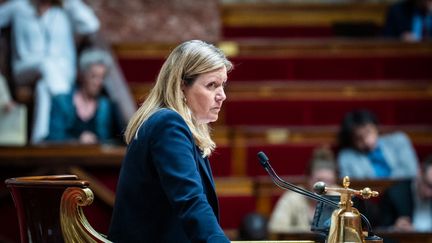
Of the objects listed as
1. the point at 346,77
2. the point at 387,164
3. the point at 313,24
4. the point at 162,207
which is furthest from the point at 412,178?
the point at 162,207

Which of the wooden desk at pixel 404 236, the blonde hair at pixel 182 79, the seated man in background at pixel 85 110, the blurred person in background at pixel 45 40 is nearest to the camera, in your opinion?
the blonde hair at pixel 182 79

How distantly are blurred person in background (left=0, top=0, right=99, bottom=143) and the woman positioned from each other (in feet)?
10.5

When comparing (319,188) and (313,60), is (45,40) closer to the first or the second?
(313,60)

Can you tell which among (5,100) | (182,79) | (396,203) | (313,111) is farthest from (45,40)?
(182,79)

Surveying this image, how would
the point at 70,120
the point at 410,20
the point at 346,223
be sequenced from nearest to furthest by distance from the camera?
the point at 346,223 < the point at 70,120 < the point at 410,20

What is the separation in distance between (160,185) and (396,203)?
111 inches

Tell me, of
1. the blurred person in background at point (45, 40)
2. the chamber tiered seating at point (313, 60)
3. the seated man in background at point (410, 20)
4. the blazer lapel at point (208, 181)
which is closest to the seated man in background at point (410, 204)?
the chamber tiered seating at point (313, 60)

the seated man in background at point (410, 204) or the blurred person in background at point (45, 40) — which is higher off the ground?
the blurred person in background at point (45, 40)

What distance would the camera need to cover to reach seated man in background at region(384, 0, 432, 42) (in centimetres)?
657

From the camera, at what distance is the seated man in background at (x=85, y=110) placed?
16.8 ft

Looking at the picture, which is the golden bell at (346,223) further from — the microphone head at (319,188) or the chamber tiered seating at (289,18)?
the chamber tiered seating at (289,18)

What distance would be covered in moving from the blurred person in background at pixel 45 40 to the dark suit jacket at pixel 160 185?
3254 mm

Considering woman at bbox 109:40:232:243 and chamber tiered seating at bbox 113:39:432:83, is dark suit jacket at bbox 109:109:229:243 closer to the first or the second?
woman at bbox 109:40:232:243

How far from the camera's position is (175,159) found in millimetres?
2039
